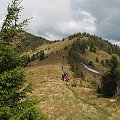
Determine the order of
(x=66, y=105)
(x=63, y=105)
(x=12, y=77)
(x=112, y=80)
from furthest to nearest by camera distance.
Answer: (x=112, y=80) → (x=63, y=105) → (x=66, y=105) → (x=12, y=77)

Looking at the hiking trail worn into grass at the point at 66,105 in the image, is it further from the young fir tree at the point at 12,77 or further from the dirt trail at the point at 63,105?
the young fir tree at the point at 12,77

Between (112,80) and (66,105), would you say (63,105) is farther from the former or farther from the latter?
(112,80)

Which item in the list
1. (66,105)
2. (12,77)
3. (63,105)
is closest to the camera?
(12,77)

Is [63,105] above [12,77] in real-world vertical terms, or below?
below

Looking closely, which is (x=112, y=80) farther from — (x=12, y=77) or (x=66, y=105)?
(x=12, y=77)

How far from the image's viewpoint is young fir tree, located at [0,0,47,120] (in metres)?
14.8

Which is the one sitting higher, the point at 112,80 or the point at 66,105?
the point at 112,80

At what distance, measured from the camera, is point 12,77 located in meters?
15.2

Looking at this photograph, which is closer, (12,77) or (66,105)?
(12,77)

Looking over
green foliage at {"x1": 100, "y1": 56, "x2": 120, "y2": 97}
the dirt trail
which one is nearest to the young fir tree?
the dirt trail

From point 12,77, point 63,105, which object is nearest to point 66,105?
point 63,105

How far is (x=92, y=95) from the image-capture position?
4734 centimetres

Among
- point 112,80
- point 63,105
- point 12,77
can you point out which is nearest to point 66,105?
point 63,105

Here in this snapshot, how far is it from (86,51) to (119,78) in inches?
3069
